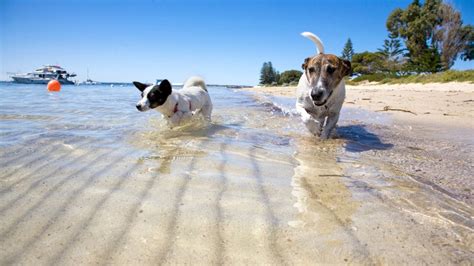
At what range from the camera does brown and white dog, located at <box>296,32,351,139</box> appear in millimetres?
4136

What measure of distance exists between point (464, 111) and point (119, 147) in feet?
27.3

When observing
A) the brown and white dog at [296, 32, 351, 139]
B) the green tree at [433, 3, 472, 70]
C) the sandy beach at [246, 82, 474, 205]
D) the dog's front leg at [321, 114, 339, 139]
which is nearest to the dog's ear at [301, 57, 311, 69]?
the brown and white dog at [296, 32, 351, 139]

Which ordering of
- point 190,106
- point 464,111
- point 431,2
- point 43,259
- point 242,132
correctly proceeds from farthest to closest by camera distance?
point 431,2 → point 464,111 → point 190,106 → point 242,132 → point 43,259

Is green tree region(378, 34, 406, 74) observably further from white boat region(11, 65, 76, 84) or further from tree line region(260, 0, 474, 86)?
white boat region(11, 65, 76, 84)

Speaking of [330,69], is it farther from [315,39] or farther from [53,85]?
[53,85]

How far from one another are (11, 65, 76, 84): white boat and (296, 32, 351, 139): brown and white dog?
60.5 meters

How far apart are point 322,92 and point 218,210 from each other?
2699mm

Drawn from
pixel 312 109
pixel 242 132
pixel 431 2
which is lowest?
pixel 242 132

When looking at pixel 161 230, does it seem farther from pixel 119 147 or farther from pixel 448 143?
pixel 448 143

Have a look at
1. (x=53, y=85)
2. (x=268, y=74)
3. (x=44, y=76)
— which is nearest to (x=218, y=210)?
(x=53, y=85)

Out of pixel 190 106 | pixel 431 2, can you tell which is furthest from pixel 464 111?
pixel 431 2

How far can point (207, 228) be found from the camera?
1524 mm

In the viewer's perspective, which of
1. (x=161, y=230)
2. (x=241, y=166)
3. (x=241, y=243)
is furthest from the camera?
(x=241, y=166)

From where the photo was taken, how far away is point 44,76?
2387 inches
